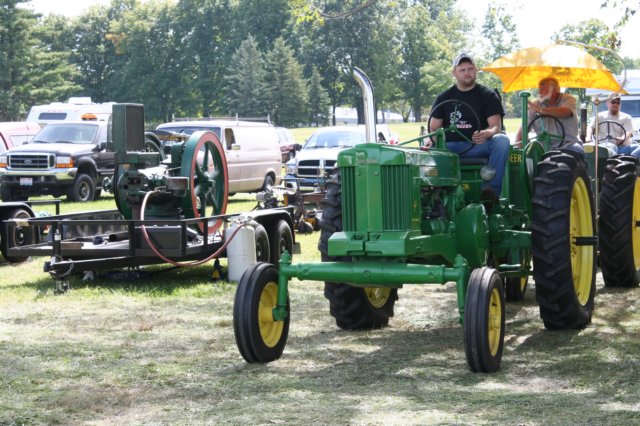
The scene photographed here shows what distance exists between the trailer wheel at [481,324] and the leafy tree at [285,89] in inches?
3122

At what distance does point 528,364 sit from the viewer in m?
7.65

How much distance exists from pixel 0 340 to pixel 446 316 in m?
3.78

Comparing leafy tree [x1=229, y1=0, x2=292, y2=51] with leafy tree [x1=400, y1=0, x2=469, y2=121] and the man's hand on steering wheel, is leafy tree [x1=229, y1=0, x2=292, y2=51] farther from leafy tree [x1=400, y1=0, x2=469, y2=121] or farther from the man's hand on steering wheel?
the man's hand on steering wheel

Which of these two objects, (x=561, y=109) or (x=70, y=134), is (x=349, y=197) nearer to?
(x=561, y=109)

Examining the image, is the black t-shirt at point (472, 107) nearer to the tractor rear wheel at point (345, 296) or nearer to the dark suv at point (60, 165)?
the tractor rear wheel at point (345, 296)

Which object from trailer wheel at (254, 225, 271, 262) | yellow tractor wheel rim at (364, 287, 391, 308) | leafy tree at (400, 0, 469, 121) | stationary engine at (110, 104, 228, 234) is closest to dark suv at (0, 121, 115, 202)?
stationary engine at (110, 104, 228, 234)

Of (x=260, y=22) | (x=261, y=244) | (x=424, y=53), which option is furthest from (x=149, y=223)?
(x=260, y=22)

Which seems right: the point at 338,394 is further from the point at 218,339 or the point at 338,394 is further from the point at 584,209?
the point at 584,209

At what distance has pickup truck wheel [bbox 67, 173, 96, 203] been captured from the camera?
993 inches

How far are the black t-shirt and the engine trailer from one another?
10.6ft

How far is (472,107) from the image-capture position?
9.20 meters

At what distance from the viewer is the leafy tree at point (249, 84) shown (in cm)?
8512

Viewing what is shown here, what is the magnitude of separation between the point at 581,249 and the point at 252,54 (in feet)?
255

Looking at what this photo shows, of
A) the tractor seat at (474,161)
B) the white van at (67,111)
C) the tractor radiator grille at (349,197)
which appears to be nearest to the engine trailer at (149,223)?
the tractor seat at (474,161)
